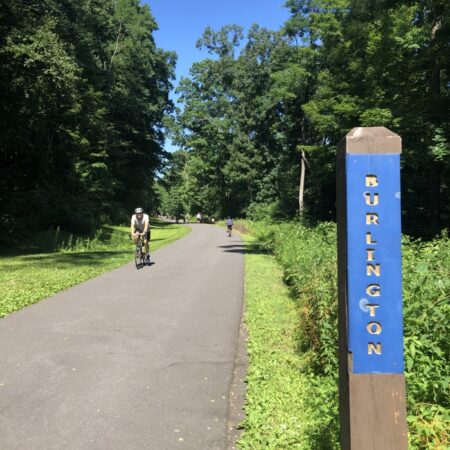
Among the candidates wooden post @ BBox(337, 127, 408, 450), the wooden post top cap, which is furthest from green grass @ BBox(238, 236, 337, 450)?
the wooden post top cap

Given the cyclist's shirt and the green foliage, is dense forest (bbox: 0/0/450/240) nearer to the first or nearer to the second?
the cyclist's shirt

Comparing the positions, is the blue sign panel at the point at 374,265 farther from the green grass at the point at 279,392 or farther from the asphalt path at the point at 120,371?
the asphalt path at the point at 120,371

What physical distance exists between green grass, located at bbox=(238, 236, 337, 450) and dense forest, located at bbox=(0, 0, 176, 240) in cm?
1609

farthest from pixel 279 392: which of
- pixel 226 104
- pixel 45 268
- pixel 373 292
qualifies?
pixel 226 104

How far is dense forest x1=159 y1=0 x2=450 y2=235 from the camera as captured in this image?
20.0 metres

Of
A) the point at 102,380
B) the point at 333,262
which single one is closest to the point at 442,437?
the point at 102,380

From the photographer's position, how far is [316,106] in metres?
26.9

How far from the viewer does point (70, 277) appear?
11.8 m

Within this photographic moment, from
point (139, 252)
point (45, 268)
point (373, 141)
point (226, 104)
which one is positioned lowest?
point (45, 268)

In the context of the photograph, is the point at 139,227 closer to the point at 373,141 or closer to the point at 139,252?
the point at 139,252

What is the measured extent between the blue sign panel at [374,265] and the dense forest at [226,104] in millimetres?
16489

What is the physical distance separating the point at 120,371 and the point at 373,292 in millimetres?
3696

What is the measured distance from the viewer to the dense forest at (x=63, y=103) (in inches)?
761

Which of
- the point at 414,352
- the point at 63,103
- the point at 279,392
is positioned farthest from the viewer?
the point at 63,103
